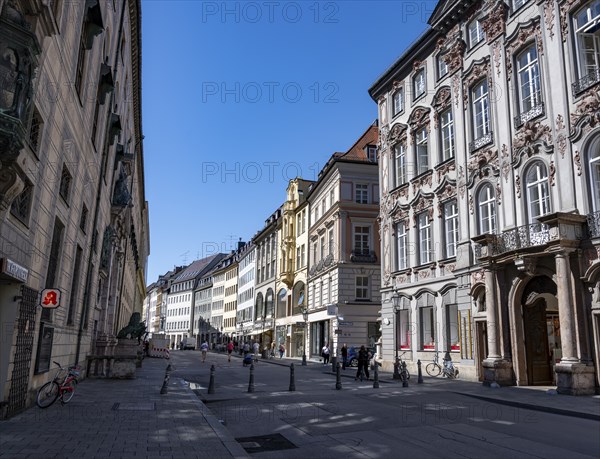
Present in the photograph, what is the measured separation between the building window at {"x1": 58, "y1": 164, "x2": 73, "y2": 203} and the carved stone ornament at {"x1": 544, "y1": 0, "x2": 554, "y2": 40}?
56.4 feet

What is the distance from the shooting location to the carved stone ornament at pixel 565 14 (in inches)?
705

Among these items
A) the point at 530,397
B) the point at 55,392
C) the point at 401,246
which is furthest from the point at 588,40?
the point at 55,392

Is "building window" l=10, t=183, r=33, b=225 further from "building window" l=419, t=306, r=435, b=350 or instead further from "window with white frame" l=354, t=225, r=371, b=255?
"window with white frame" l=354, t=225, r=371, b=255

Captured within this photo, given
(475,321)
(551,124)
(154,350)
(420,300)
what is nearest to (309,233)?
(154,350)

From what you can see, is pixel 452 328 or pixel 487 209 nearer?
pixel 487 209

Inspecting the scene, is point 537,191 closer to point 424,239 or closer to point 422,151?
point 424,239

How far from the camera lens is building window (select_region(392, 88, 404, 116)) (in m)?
30.1

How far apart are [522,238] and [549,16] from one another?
8283 mm

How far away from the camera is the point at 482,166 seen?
72.5 ft

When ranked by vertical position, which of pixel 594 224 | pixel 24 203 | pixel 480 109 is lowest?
pixel 24 203

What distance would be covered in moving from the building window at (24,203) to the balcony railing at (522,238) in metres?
15.6

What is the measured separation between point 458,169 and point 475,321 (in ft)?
23.0

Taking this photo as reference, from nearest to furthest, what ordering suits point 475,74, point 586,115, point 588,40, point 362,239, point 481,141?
point 586,115 < point 588,40 < point 481,141 < point 475,74 < point 362,239

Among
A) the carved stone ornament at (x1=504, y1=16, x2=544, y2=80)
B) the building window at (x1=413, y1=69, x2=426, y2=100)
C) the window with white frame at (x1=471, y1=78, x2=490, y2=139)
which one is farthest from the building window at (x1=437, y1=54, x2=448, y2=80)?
the carved stone ornament at (x1=504, y1=16, x2=544, y2=80)
